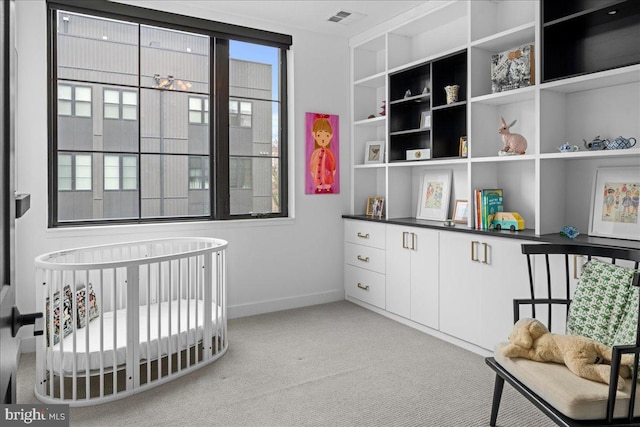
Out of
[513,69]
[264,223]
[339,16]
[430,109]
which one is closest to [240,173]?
[264,223]

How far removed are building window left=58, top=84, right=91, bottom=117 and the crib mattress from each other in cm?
156

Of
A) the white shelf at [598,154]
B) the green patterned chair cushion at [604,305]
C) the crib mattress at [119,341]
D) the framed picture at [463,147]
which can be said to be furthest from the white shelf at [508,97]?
the crib mattress at [119,341]

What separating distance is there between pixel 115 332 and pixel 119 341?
0.46ft

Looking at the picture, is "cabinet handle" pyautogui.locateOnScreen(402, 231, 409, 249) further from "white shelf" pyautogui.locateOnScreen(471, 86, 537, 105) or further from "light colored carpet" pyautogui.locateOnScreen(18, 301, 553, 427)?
"white shelf" pyautogui.locateOnScreen(471, 86, 537, 105)

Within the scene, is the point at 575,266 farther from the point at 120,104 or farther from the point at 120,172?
the point at 120,104

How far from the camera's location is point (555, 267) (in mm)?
2592

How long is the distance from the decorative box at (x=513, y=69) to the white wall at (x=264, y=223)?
170cm

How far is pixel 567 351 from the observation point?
1.75m

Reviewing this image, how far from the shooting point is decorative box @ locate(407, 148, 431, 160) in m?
3.73

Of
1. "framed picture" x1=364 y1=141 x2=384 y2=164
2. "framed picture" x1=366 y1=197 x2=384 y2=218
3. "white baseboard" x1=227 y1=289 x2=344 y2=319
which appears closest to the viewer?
"white baseboard" x1=227 y1=289 x2=344 y2=319

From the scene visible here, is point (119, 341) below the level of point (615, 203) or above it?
below

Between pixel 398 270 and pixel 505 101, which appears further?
pixel 398 270

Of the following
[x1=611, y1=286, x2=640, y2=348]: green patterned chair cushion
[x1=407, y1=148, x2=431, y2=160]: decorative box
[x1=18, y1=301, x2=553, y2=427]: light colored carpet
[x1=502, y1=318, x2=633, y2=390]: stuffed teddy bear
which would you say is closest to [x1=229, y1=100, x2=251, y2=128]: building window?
A: [x1=407, y1=148, x2=431, y2=160]: decorative box

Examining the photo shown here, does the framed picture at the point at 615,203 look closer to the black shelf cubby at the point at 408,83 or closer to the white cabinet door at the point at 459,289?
the white cabinet door at the point at 459,289
